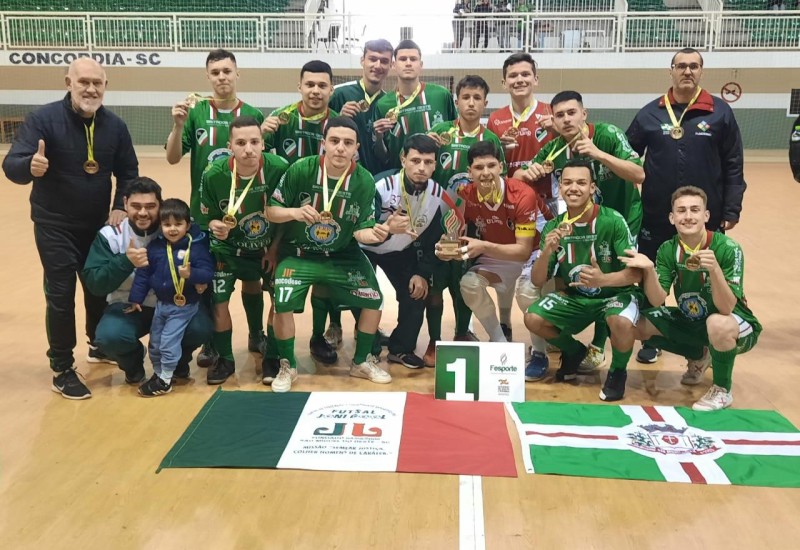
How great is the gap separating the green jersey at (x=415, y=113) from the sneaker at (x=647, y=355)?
7.10ft

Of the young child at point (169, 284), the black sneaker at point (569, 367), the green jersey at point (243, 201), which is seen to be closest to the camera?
the young child at point (169, 284)

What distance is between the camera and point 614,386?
4.29 metres

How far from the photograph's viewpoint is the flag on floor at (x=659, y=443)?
333cm

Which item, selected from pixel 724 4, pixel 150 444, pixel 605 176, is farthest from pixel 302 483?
pixel 724 4

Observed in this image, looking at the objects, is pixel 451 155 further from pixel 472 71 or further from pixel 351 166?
pixel 472 71

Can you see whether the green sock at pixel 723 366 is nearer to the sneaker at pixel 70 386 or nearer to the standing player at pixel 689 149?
the standing player at pixel 689 149

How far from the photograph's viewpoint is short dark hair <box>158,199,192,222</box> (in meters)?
4.26

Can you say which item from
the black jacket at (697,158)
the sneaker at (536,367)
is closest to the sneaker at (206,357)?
the sneaker at (536,367)

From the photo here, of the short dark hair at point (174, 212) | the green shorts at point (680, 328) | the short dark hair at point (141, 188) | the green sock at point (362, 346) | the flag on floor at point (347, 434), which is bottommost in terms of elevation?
the flag on floor at point (347, 434)

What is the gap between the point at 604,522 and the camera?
2945 millimetres

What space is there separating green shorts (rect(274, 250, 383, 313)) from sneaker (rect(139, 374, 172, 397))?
0.79 meters

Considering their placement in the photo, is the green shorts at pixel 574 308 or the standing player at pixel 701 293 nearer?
the standing player at pixel 701 293

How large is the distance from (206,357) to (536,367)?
2.19 meters

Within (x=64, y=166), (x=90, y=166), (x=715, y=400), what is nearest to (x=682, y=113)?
(x=715, y=400)
